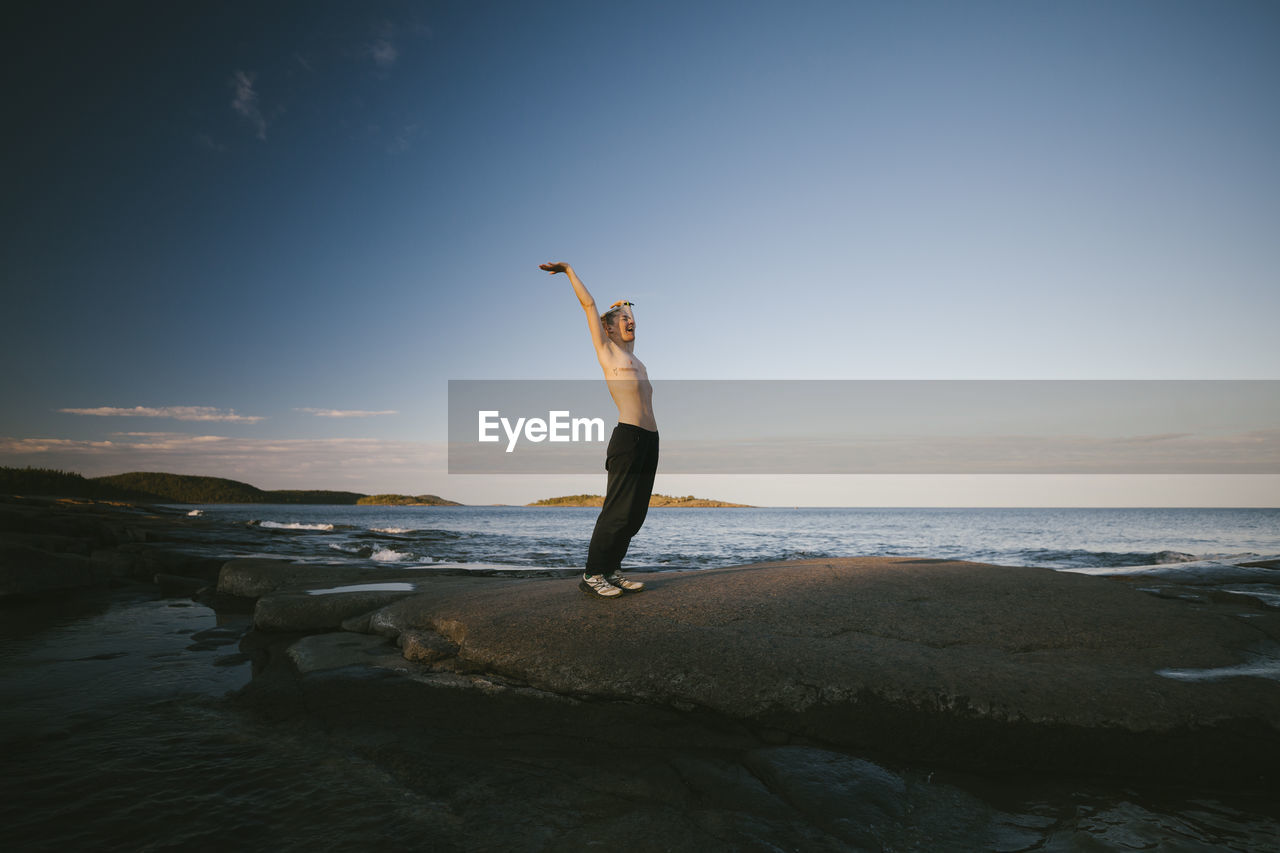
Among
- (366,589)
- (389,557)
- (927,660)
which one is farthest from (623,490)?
(389,557)

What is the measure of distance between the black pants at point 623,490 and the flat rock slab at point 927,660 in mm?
464

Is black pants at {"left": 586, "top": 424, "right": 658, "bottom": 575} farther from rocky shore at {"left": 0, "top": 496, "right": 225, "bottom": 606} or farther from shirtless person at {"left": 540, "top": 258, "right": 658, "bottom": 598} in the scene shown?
rocky shore at {"left": 0, "top": 496, "right": 225, "bottom": 606}

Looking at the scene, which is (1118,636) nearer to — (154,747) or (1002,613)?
(1002,613)

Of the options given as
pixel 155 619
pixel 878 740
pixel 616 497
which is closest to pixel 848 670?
pixel 878 740

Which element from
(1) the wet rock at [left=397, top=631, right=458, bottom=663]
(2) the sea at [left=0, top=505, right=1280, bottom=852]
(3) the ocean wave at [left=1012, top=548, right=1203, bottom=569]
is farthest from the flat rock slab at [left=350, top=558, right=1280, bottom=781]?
(3) the ocean wave at [left=1012, top=548, right=1203, bottom=569]

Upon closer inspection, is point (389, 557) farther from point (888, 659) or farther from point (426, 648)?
point (888, 659)

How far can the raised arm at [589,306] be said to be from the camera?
553 cm

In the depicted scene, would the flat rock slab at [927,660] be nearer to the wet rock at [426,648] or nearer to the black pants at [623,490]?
the wet rock at [426,648]

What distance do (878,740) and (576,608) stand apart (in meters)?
2.59

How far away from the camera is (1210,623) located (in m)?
5.05

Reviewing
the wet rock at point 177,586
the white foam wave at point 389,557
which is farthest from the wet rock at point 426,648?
the white foam wave at point 389,557

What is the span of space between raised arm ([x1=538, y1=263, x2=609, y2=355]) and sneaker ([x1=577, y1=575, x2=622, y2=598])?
7.09ft

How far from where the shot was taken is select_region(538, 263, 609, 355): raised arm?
18.1ft

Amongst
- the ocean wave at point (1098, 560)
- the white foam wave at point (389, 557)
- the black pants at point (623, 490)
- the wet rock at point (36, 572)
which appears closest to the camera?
the black pants at point (623, 490)
